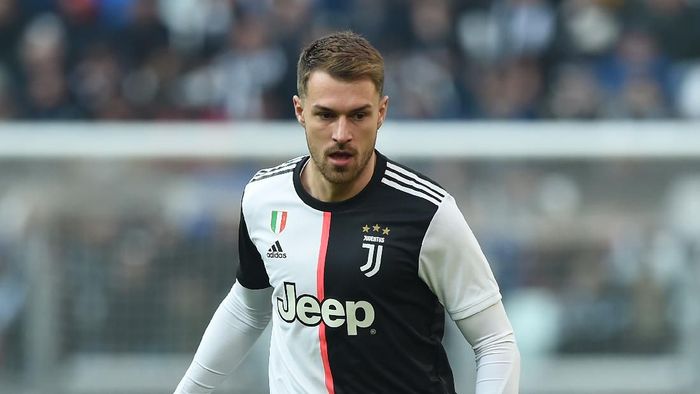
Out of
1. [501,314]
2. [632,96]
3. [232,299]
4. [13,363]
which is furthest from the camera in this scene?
[632,96]

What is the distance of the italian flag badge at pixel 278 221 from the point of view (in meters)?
3.77

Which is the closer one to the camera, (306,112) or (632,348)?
(306,112)

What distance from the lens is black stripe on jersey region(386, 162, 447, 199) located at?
364cm

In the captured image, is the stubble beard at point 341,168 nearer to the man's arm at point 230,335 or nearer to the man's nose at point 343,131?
the man's nose at point 343,131

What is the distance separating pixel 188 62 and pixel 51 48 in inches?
38.1

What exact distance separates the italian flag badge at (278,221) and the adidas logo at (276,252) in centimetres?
4

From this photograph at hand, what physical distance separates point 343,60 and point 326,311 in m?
0.69

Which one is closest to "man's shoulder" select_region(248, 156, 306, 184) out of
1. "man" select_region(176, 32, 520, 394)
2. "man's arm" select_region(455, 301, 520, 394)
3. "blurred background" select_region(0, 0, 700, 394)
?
"man" select_region(176, 32, 520, 394)

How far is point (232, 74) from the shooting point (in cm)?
898

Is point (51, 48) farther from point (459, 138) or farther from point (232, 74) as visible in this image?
point (459, 138)

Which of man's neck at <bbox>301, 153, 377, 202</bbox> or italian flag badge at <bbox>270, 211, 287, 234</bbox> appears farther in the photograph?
italian flag badge at <bbox>270, 211, 287, 234</bbox>

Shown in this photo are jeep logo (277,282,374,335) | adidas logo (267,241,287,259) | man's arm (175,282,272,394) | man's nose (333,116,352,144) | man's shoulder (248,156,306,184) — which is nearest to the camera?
man's nose (333,116,352,144)

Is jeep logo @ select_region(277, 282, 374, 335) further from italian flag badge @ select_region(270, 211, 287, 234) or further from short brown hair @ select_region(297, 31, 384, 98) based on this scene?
short brown hair @ select_region(297, 31, 384, 98)

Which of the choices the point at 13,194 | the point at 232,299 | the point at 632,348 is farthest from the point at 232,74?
the point at 232,299
